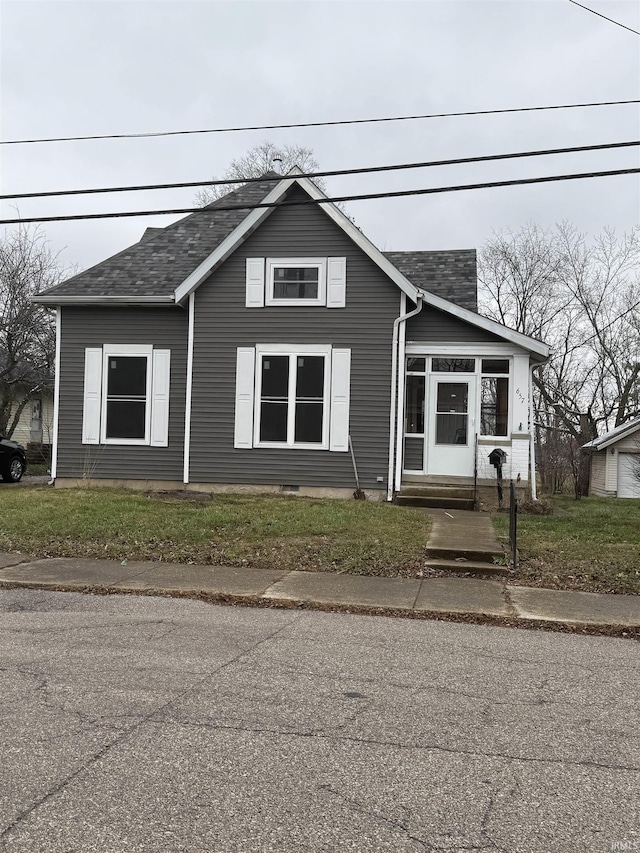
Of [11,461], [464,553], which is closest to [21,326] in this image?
[11,461]

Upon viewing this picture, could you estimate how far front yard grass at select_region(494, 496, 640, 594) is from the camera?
9.27 metres

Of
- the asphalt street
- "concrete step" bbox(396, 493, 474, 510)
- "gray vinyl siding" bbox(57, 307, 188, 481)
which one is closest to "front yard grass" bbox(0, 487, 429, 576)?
"concrete step" bbox(396, 493, 474, 510)

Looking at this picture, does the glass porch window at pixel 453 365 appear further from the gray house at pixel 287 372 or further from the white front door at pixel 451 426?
the white front door at pixel 451 426

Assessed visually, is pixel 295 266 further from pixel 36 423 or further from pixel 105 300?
pixel 36 423

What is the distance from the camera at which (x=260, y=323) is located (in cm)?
1648

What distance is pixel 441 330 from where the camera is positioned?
16.5 m

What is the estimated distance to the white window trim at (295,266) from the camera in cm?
1627

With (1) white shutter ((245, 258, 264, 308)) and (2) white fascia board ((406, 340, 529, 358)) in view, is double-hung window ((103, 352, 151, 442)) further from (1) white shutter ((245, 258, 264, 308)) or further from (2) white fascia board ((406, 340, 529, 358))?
(2) white fascia board ((406, 340, 529, 358))

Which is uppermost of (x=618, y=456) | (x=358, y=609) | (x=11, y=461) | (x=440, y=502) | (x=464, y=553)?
(x=618, y=456)

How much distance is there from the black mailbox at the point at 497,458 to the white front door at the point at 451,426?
24.9 inches

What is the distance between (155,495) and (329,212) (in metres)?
6.78

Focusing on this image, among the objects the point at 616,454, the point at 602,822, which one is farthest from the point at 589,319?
the point at 602,822

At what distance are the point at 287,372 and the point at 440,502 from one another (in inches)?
166

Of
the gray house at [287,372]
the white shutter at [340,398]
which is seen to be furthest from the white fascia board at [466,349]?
the white shutter at [340,398]
